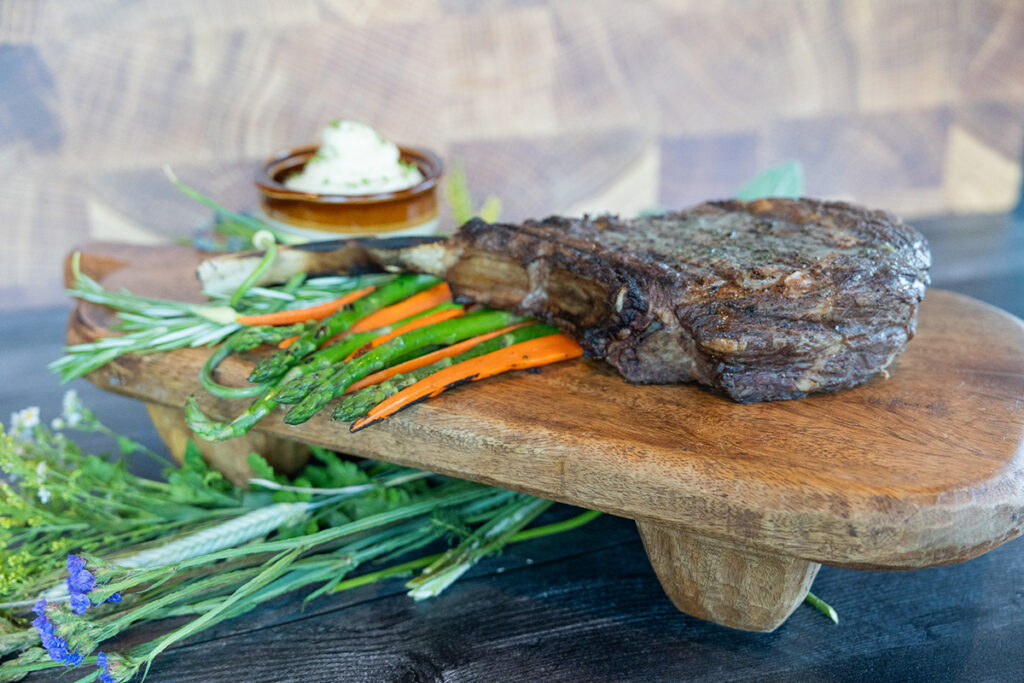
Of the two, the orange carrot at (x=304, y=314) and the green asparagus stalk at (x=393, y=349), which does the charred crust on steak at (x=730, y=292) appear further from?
the orange carrot at (x=304, y=314)

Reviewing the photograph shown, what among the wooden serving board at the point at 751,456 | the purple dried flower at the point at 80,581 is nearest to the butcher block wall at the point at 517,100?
the wooden serving board at the point at 751,456

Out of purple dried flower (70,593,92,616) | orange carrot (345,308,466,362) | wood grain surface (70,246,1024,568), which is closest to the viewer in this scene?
wood grain surface (70,246,1024,568)

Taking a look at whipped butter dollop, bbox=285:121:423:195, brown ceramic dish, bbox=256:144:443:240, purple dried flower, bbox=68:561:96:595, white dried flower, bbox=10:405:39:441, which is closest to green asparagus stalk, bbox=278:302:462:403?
purple dried flower, bbox=68:561:96:595

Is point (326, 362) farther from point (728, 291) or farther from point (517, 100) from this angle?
point (517, 100)

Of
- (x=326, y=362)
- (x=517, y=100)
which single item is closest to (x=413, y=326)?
(x=326, y=362)

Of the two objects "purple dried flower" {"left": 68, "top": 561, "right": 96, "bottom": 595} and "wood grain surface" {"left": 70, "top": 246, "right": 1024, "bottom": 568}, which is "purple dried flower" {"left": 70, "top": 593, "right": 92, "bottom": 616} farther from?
"wood grain surface" {"left": 70, "top": 246, "right": 1024, "bottom": 568}

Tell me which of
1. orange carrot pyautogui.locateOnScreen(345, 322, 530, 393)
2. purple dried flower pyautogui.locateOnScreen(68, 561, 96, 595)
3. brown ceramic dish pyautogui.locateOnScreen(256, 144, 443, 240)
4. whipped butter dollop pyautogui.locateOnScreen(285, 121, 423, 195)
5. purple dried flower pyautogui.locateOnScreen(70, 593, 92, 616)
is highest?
whipped butter dollop pyautogui.locateOnScreen(285, 121, 423, 195)
